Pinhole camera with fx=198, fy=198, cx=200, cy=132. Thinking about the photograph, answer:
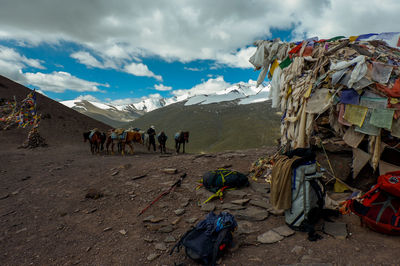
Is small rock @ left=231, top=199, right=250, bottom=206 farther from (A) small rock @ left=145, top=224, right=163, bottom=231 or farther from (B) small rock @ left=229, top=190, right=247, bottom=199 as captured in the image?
(A) small rock @ left=145, top=224, right=163, bottom=231

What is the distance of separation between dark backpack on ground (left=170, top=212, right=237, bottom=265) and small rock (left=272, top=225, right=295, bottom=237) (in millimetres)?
1027

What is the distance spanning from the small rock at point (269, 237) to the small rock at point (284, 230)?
0.09 metres

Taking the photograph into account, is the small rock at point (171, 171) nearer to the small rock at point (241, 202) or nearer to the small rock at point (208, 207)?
the small rock at point (208, 207)

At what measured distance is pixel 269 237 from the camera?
397 centimetres

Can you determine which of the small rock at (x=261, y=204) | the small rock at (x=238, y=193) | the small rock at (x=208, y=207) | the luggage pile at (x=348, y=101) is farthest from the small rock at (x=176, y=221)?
the luggage pile at (x=348, y=101)

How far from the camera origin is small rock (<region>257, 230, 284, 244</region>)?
12.7 ft

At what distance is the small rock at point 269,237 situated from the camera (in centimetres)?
386

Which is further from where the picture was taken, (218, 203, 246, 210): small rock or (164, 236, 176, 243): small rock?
(218, 203, 246, 210): small rock

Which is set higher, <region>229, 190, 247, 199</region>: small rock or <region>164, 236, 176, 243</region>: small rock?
<region>229, 190, 247, 199</region>: small rock

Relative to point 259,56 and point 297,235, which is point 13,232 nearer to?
point 297,235

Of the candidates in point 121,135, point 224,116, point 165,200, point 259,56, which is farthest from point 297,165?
point 224,116

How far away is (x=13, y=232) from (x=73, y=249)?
6.93 ft

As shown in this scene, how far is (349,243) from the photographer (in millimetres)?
3508

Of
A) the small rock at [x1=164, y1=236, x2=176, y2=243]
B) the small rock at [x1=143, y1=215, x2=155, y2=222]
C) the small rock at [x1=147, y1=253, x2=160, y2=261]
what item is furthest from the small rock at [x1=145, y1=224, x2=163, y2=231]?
the small rock at [x1=147, y1=253, x2=160, y2=261]
